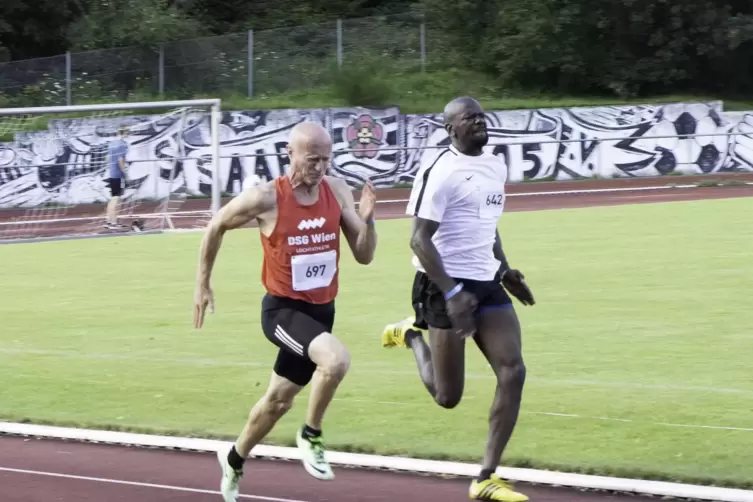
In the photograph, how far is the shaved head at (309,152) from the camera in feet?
20.6

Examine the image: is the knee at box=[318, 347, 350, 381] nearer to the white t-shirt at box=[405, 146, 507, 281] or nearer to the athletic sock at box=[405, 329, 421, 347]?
the white t-shirt at box=[405, 146, 507, 281]

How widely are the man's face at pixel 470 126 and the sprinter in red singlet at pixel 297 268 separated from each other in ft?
2.26

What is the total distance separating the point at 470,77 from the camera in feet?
141

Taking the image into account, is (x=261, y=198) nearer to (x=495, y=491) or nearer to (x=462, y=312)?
(x=462, y=312)

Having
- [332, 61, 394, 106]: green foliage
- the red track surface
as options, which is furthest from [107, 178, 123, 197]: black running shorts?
the red track surface

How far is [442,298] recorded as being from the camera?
269 inches

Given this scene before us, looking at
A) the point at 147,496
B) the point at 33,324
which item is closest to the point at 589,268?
the point at 33,324

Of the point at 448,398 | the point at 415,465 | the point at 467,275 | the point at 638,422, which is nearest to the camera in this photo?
the point at 467,275

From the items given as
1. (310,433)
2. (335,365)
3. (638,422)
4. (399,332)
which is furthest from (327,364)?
(638,422)

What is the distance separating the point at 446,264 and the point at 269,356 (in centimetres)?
489

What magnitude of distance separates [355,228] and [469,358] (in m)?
4.79

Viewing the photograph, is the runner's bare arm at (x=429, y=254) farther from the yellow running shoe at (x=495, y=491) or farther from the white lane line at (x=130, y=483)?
the white lane line at (x=130, y=483)

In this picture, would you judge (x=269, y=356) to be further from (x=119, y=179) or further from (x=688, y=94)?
(x=688, y=94)

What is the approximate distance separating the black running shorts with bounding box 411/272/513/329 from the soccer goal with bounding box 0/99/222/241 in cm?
1584
